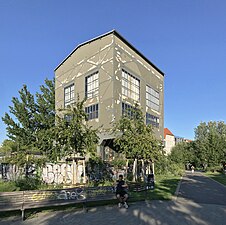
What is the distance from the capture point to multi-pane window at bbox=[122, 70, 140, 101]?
35.2 meters

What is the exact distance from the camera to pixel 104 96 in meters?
33.6

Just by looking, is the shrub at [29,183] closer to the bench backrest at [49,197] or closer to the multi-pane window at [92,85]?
the bench backrest at [49,197]

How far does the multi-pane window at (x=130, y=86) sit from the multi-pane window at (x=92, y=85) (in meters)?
3.76

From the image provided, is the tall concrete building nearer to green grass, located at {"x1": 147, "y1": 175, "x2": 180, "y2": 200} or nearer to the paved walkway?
green grass, located at {"x1": 147, "y1": 175, "x2": 180, "y2": 200}

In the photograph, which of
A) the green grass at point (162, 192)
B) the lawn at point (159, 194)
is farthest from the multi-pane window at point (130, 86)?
the lawn at point (159, 194)

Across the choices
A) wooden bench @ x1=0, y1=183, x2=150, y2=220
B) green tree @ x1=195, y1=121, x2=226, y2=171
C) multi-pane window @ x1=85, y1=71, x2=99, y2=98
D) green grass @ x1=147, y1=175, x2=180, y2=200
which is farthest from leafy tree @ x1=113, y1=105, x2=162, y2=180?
green tree @ x1=195, y1=121, x2=226, y2=171

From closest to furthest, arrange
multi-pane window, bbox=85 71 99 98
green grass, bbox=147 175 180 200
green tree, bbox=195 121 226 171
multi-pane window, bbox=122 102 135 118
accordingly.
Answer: green grass, bbox=147 175 180 200 → multi-pane window, bbox=122 102 135 118 → multi-pane window, bbox=85 71 99 98 → green tree, bbox=195 121 226 171

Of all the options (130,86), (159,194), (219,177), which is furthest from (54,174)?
(219,177)

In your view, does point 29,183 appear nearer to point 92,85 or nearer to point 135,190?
point 135,190

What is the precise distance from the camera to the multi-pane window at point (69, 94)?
40.6m

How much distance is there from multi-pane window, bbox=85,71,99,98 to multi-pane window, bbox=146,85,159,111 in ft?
32.9

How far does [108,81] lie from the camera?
33.4 m

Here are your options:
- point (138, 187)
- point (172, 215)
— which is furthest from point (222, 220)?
point (138, 187)

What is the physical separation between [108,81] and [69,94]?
35.2 ft
